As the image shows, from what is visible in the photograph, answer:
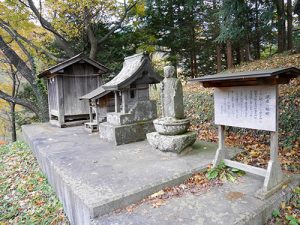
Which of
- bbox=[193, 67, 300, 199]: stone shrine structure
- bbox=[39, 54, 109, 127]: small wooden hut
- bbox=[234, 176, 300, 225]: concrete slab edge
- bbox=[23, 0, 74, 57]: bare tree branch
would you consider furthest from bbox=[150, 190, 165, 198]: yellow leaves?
bbox=[23, 0, 74, 57]: bare tree branch

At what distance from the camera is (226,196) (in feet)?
11.8

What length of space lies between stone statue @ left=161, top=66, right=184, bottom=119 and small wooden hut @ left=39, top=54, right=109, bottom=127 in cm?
520

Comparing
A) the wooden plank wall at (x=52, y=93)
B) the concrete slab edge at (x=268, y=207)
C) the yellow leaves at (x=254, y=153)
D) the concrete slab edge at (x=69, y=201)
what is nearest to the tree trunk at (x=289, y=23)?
the yellow leaves at (x=254, y=153)

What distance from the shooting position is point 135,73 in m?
6.49

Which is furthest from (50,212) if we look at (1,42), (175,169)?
(1,42)

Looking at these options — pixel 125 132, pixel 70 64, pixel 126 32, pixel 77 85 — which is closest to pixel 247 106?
pixel 125 132

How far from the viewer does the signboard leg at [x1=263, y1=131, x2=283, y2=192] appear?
3656 millimetres

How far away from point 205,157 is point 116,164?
2.03 meters

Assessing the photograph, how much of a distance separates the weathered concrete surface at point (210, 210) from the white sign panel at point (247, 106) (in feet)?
3.79

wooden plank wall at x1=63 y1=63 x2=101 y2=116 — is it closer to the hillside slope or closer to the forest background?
the forest background

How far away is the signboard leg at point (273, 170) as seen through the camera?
366cm

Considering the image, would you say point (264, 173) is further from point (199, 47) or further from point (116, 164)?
point (199, 47)

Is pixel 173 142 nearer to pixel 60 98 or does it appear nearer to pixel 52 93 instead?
pixel 60 98

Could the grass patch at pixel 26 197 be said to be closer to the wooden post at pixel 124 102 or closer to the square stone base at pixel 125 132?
the square stone base at pixel 125 132
